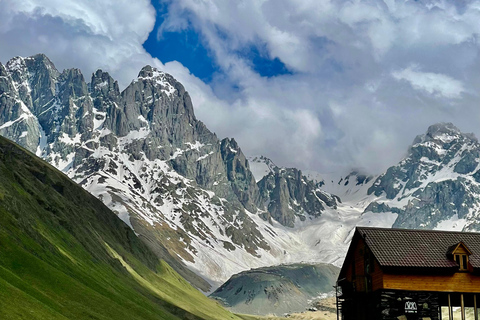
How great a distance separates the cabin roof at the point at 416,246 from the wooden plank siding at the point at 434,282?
3.85ft

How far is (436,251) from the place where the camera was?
6078cm

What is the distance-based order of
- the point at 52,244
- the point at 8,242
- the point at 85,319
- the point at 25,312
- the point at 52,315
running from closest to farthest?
the point at 25,312
the point at 52,315
the point at 85,319
the point at 8,242
the point at 52,244

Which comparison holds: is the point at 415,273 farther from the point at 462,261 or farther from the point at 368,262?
the point at 462,261

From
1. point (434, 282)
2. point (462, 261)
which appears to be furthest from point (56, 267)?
point (462, 261)

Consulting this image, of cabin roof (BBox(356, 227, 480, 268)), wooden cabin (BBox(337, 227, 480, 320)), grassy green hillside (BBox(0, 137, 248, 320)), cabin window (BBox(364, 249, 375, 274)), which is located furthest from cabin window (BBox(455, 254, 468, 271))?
grassy green hillside (BBox(0, 137, 248, 320))

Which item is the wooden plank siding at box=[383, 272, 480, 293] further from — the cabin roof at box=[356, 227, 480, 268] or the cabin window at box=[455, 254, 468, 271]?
the cabin roof at box=[356, 227, 480, 268]

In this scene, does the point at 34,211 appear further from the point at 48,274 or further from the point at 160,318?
the point at 48,274

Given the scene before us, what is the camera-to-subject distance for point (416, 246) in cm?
6081

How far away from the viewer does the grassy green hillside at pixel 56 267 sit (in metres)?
79.1

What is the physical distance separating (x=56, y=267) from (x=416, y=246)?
69251 millimetres

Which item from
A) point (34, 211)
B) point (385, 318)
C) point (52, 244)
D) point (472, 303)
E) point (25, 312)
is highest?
point (34, 211)

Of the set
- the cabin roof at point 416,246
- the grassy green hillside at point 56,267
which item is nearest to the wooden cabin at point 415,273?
the cabin roof at point 416,246

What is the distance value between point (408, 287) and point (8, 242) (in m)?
61.9

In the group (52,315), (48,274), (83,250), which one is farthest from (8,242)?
(83,250)
